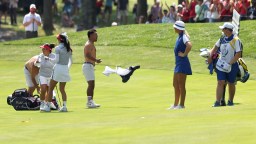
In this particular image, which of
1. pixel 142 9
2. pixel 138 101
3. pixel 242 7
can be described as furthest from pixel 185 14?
pixel 138 101

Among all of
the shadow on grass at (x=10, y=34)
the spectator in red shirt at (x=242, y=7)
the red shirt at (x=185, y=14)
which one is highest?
the spectator in red shirt at (x=242, y=7)

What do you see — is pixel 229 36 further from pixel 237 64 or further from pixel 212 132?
pixel 212 132

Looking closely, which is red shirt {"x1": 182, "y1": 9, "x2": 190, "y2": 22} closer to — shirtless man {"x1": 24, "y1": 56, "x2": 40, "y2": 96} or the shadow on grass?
the shadow on grass

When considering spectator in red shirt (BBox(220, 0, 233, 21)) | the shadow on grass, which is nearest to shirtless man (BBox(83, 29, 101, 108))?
spectator in red shirt (BBox(220, 0, 233, 21))

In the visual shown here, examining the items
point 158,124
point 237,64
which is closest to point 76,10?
point 237,64

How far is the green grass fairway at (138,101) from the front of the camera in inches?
591

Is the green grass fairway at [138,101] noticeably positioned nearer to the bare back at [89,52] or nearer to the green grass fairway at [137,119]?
the green grass fairway at [137,119]

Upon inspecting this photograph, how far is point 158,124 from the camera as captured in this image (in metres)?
16.3

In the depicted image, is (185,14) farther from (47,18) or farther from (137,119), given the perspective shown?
(137,119)

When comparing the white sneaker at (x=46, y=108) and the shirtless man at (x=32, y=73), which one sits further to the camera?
the shirtless man at (x=32, y=73)

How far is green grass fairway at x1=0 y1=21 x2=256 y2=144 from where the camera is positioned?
1500 cm

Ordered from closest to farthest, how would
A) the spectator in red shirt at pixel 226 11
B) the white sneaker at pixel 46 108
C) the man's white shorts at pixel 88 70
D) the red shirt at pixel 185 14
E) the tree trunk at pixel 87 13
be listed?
the white sneaker at pixel 46 108 → the man's white shorts at pixel 88 70 → the spectator in red shirt at pixel 226 11 → the red shirt at pixel 185 14 → the tree trunk at pixel 87 13

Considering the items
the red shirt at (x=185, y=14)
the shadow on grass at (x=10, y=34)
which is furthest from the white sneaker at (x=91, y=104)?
the shadow on grass at (x=10, y=34)

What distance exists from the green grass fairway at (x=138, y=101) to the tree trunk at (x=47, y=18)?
733cm
